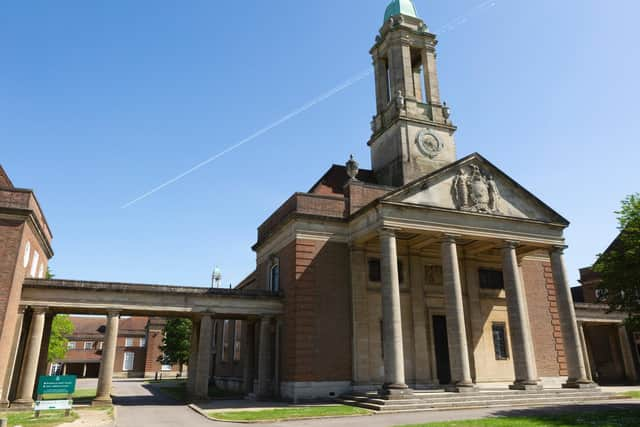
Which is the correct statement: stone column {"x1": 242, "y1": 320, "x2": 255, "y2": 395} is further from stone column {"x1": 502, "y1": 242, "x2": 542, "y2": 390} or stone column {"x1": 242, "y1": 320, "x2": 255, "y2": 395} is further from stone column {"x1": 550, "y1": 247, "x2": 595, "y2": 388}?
stone column {"x1": 550, "y1": 247, "x2": 595, "y2": 388}

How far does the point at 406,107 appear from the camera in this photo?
34031 mm

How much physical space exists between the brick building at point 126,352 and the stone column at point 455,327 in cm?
5557

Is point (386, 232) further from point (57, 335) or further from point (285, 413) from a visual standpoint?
point (57, 335)

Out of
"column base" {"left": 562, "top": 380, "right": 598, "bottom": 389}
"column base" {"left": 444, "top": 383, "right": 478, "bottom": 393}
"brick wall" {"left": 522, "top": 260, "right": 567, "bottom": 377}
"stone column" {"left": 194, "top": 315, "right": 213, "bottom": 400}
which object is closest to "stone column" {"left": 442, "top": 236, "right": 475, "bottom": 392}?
"column base" {"left": 444, "top": 383, "right": 478, "bottom": 393}

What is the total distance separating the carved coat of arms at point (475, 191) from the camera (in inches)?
1064

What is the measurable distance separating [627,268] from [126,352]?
6855 centimetres

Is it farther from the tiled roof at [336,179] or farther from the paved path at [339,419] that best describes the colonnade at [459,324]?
the tiled roof at [336,179]

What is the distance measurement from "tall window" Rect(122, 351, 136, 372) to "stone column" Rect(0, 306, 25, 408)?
51.4 metres

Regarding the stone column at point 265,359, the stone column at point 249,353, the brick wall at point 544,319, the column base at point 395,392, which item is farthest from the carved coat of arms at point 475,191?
the stone column at point 249,353

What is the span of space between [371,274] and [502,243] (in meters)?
7.82

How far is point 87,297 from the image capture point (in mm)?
24219

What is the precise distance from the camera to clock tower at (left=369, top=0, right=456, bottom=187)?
108ft

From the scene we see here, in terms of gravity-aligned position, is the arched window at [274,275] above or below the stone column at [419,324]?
above

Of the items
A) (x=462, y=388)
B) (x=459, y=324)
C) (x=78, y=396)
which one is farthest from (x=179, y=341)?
(x=462, y=388)
